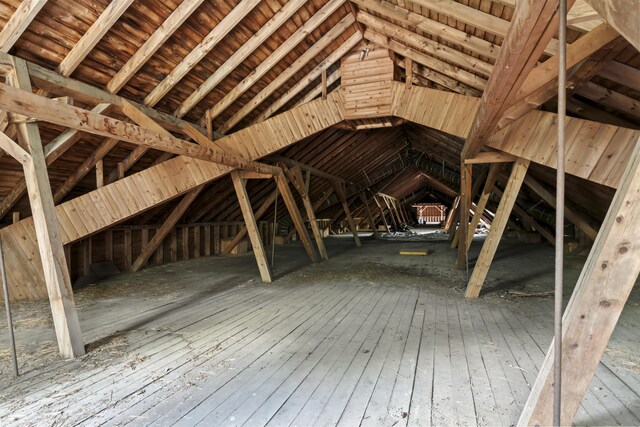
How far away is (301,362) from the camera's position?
242 centimetres

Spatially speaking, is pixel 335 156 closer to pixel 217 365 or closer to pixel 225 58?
pixel 225 58

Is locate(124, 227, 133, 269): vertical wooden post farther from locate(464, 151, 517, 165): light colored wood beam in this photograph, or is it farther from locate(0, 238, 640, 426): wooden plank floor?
locate(464, 151, 517, 165): light colored wood beam

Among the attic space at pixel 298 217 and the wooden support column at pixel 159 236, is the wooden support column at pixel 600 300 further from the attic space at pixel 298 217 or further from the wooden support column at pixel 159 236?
the wooden support column at pixel 159 236

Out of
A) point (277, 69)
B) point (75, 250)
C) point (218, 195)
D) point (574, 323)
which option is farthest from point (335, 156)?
point (574, 323)

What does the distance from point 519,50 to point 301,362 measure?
8.16 ft

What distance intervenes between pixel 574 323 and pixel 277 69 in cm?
477

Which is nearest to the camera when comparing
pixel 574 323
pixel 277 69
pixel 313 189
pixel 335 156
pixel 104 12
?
pixel 574 323

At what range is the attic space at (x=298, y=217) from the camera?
1.75 metres

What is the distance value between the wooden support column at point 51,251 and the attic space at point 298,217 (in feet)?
0.05

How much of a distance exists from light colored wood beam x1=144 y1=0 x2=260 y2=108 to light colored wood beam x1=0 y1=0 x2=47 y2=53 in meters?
1.42

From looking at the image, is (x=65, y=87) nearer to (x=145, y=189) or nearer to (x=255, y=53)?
(x=145, y=189)

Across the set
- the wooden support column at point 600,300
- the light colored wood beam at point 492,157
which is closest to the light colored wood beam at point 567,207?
the light colored wood beam at point 492,157

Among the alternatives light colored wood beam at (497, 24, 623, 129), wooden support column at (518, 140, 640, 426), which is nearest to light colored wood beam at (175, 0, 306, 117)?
light colored wood beam at (497, 24, 623, 129)

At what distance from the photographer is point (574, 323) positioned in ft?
4.23
